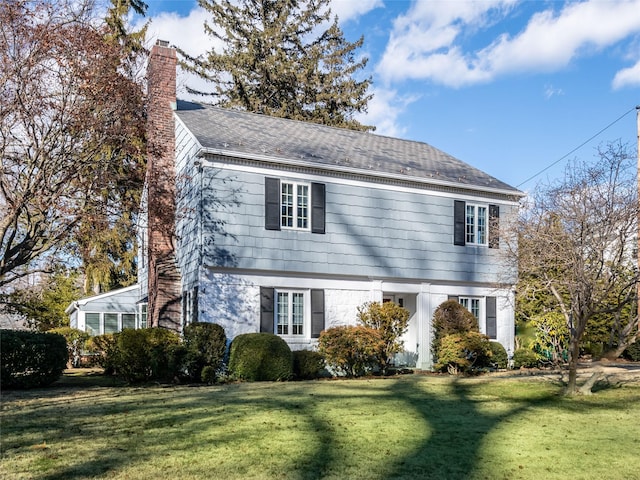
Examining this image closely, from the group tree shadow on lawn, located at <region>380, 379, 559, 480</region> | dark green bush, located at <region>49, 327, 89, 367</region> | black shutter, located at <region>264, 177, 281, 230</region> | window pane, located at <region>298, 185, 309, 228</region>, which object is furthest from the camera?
dark green bush, located at <region>49, 327, 89, 367</region>

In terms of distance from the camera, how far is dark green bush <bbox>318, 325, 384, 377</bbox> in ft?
51.1

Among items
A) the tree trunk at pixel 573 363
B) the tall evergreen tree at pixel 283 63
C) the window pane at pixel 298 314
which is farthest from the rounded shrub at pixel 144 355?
the tall evergreen tree at pixel 283 63

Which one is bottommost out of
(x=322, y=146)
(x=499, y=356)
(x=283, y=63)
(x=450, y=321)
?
(x=499, y=356)

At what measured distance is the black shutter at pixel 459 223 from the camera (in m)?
19.3

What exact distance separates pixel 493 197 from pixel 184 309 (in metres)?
10.2

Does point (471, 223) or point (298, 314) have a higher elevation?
point (471, 223)

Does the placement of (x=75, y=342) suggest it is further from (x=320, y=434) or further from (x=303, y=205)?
(x=320, y=434)

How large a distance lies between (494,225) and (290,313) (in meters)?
7.18

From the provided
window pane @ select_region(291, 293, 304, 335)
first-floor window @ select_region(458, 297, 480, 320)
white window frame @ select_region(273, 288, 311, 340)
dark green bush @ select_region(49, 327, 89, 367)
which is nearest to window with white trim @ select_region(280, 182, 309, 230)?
white window frame @ select_region(273, 288, 311, 340)

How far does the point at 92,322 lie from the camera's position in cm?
2475

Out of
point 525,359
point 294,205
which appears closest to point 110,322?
point 294,205

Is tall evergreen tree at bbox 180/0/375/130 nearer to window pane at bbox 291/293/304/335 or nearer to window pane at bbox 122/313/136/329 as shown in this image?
window pane at bbox 122/313/136/329

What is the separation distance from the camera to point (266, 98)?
35.2 m

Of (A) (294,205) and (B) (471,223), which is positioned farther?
(B) (471,223)
